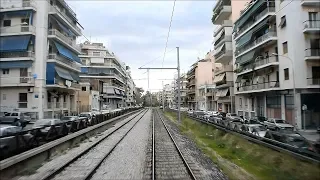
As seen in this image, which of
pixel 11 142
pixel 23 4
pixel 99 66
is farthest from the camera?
pixel 99 66

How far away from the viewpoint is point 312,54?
26.8 feet

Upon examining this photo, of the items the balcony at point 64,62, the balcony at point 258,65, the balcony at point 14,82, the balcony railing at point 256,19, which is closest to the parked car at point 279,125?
the balcony at point 258,65

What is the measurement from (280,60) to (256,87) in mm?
21930

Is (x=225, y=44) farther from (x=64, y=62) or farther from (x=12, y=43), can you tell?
(x=12, y=43)

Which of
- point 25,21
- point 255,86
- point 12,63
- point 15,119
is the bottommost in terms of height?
point 15,119

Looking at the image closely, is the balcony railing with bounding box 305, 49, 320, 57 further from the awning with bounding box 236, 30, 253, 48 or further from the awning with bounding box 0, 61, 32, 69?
the awning with bounding box 236, 30, 253, 48

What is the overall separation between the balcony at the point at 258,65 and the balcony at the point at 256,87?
76.5 inches

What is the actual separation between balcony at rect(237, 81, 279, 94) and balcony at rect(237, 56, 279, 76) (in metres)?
1.94

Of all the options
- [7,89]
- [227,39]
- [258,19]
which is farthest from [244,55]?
[7,89]

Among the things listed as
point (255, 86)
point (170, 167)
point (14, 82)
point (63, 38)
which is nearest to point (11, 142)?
point (170, 167)

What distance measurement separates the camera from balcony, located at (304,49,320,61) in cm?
802

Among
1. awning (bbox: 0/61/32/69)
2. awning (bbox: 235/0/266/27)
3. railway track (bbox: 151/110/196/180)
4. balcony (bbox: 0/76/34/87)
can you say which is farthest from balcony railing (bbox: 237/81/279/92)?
awning (bbox: 0/61/32/69)

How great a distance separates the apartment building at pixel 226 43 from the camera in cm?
5494

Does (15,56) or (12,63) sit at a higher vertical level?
(15,56)
